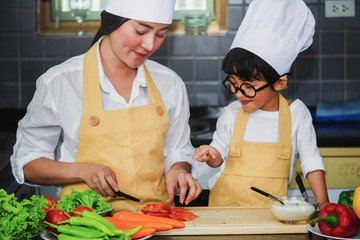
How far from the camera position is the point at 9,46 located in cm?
301

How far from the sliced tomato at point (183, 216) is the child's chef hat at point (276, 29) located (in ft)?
1.89

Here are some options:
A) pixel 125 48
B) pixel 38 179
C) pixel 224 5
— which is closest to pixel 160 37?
pixel 125 48

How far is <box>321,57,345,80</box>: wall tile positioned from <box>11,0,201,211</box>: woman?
5.16ft

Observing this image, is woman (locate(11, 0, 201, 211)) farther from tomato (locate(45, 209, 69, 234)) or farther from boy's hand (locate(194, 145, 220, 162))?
tomato (locate(45, 209, 69, 234))

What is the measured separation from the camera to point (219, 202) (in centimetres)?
183

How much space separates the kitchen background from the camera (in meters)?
Result: 3.00

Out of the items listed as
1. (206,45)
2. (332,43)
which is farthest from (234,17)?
(332,43)

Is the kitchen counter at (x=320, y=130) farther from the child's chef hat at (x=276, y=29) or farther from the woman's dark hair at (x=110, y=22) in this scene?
the woman's dark hair at (x=110, y=22)

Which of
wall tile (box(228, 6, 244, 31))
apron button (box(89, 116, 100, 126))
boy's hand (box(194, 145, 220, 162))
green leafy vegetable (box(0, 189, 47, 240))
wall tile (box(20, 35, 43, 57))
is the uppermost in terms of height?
wall tile (box(228, 6, 244, 31))

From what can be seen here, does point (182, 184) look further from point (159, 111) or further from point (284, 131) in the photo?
point (284, 131)

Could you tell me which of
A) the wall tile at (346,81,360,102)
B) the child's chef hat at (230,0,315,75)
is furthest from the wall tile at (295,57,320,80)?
the child's chef hat at (230,0,315,75)

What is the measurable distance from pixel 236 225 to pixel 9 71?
2078mm

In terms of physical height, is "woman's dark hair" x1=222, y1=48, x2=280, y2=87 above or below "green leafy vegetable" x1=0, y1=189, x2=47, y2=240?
above

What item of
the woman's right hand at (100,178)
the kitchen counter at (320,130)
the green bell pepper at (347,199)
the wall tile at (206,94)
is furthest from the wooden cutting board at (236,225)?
the wall tile at (206,94)
